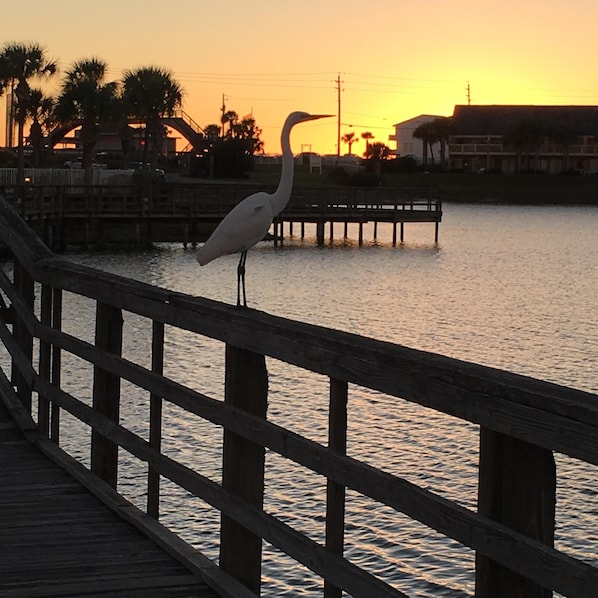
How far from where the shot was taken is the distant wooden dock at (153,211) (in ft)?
179

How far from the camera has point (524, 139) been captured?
457 feet

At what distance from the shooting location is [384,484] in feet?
11.8

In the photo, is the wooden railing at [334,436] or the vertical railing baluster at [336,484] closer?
the wooden railing at [334,436]

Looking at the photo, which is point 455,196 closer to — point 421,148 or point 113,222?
point 421,148

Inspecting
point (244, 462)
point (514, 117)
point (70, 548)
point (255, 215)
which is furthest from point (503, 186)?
point (244, 462)

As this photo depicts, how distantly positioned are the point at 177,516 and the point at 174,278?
34041 mm

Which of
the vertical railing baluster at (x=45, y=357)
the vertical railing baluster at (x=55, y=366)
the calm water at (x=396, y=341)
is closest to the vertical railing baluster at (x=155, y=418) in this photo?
the vertical railing baluster at (x=55, y=366)

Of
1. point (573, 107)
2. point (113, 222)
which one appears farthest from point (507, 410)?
point (573, 107)

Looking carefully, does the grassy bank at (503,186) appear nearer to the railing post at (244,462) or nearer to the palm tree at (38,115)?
the palm tree at (38,115)

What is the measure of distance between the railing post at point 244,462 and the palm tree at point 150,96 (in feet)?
253

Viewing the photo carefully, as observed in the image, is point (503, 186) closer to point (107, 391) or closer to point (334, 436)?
point (107, 391)

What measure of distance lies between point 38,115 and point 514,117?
85.1 m

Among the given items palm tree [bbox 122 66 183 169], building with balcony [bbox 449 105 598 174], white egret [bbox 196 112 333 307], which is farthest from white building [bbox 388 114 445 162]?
white egret [bbox 196 112 333 307]

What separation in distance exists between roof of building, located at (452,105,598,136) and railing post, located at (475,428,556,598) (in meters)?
147
